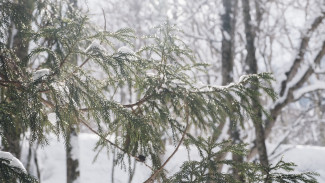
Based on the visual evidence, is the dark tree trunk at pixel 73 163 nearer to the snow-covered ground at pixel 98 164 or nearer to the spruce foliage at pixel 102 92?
the spruce foliage at pixel 102 92

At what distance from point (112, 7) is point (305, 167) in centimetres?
969

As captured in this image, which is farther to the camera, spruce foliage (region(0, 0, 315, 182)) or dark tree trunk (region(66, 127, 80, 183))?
dark tree trunk (region(66, 127, 80, 183))

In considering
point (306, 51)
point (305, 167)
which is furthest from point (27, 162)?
point (305, 167)

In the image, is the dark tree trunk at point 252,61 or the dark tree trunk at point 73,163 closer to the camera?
the dark tree trunk at point 73,163

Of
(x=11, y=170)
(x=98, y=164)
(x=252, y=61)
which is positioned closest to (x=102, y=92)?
(x=11, y=170)

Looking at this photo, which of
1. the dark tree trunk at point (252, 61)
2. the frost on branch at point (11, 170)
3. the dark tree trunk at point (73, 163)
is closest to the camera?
the frost on branch at point (11, 170)

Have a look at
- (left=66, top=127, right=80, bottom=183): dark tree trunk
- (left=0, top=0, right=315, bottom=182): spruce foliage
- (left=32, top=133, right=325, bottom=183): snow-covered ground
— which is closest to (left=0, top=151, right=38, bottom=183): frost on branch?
(left=0, top=0, right=315, bottom=182): spruce foliage

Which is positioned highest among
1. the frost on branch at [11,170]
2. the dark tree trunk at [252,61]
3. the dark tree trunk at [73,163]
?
the dark tree trunk at [252,61]

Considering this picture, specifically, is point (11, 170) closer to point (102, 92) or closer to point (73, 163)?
point (102, 92)

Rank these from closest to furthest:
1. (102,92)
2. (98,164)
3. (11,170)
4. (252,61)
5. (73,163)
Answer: (11,170) → (102,92) → (73,163) → (252,61) → (98,164)

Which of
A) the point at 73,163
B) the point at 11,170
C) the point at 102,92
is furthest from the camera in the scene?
the point at 73,163

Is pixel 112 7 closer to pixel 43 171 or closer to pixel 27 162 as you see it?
pixel 43 171

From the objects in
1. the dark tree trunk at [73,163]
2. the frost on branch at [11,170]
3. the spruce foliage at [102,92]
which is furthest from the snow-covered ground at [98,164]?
the frost on branch at [11,170]

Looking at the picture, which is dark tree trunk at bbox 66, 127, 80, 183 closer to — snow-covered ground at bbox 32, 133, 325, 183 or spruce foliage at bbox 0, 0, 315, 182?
spruce foliage at bbox 0, 0, 315, 182
